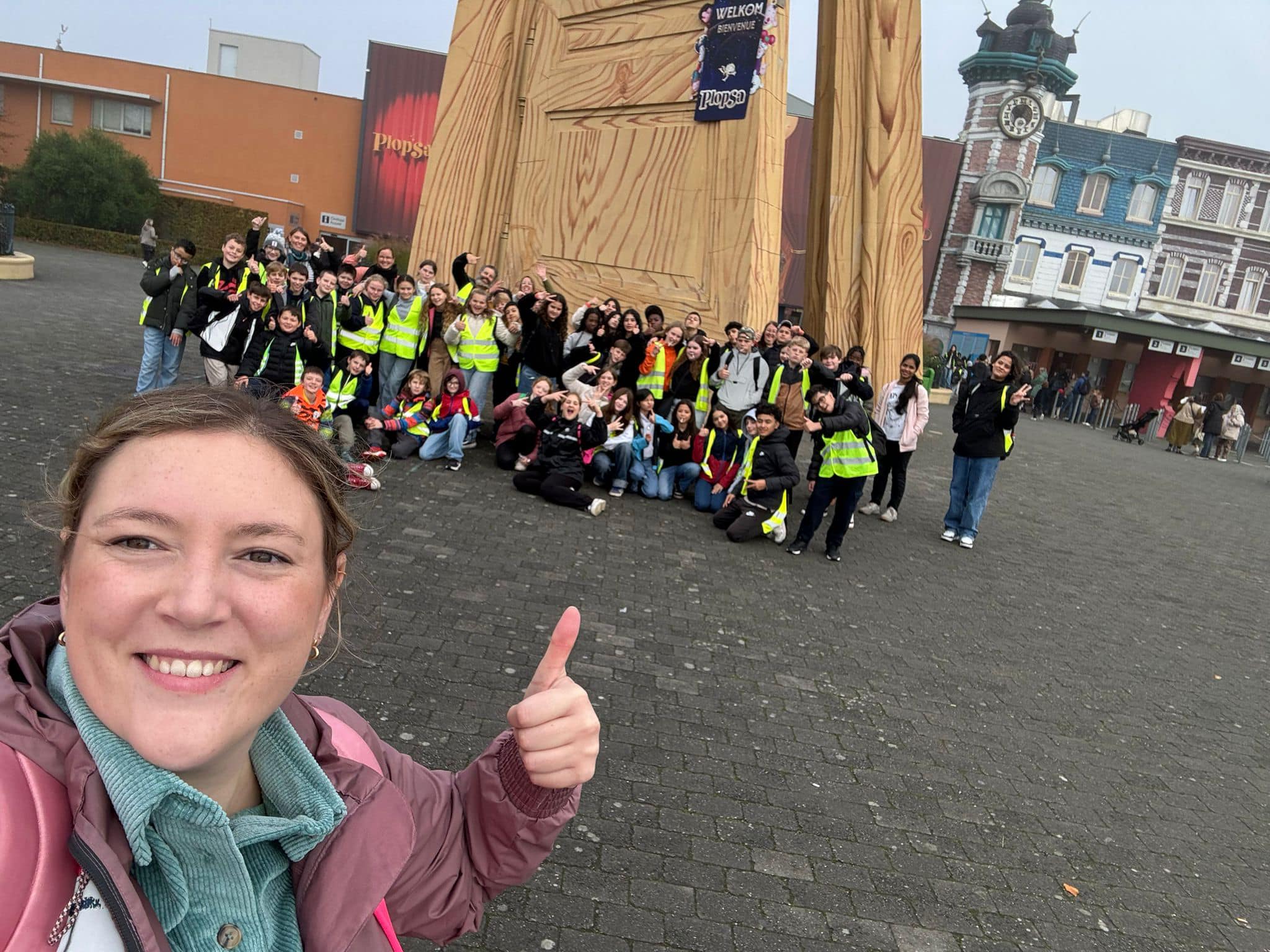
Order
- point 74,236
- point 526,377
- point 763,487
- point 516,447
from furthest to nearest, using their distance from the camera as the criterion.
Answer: point 74,236 < point 526,377 < point 516,447 < point 763,487

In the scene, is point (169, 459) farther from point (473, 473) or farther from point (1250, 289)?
point (1250, 289)

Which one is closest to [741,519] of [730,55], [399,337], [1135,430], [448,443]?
[448,443]

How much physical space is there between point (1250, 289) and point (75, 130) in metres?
55.1

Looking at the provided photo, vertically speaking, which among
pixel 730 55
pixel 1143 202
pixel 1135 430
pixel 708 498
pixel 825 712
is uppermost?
pixel 1143 202

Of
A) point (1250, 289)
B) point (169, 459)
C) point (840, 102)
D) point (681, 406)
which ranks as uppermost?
point (1250, 289)

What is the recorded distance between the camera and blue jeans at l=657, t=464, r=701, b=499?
8789 mm

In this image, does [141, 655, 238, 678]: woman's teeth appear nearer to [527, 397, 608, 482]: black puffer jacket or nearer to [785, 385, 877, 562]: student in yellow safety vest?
[785, 385, 877, 562]: student in yellow safety vest

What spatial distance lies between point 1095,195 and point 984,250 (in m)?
6.53

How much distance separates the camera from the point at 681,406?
29.2 ft

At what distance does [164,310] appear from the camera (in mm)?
8219

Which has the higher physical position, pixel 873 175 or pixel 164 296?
pixel 873 175

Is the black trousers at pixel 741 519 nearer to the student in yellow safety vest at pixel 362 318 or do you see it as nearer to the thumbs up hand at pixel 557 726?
the student in yellow safety vest at pixel 362 318

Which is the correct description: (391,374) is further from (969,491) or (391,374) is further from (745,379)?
(969,491)

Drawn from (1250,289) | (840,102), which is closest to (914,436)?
(840,102)
